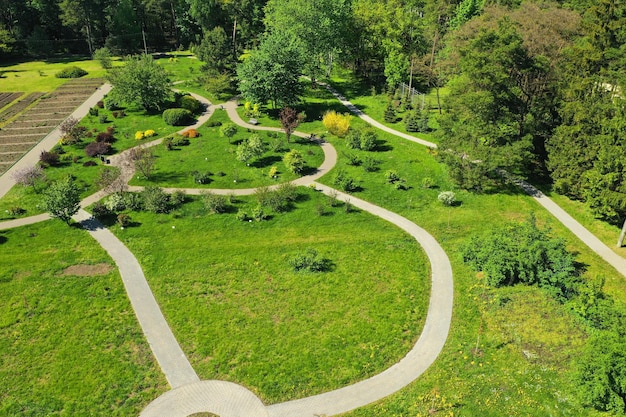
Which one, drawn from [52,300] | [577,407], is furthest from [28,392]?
[577,407]

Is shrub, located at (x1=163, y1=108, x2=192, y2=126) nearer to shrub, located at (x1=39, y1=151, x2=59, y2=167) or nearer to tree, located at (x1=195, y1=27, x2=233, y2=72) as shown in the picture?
shrub, located at (x1=39, y1=151, x2=59, y2=167)

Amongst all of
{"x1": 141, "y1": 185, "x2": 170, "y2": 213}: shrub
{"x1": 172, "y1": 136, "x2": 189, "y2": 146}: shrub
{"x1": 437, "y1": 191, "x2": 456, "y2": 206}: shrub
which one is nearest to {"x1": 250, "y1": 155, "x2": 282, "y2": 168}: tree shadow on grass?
{"x1": 172, "y1": 136, "x2": 189, "y2": 146}: shrub

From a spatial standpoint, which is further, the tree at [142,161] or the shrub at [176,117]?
the shrub at [176,117]

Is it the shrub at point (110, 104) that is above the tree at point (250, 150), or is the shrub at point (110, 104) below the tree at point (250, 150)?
above

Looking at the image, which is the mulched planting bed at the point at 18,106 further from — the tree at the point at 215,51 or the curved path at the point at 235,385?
the curved path at the point at 235,385

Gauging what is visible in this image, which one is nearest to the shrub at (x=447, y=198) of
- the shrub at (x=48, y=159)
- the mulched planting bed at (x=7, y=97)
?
the shrub at (x=48, y=159)

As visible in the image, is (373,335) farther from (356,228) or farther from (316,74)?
(316,74)
